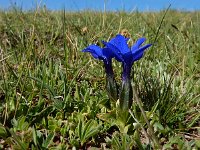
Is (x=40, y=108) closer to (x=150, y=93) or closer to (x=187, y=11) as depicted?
(x=150, y=93)

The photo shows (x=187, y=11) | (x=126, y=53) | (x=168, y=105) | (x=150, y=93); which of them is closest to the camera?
(x=126, y=53)

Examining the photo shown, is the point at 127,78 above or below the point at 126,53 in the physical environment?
below

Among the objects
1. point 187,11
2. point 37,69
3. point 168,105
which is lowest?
point 168,105

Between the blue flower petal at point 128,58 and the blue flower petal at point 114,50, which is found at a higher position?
the blue flower petal at point 114,50

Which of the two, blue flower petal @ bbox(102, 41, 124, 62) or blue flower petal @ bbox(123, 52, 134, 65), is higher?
blue flower petal @ bbox(102, 41, 124, 62)

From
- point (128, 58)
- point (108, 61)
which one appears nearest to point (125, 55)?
point (128, 58)

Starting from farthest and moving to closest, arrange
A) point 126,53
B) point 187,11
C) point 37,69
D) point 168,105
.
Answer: point 187,11 < point 37,69 < point 168,105 < point 126,53

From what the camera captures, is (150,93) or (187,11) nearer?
(150,93)

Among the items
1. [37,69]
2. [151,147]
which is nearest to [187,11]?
[37,69]
